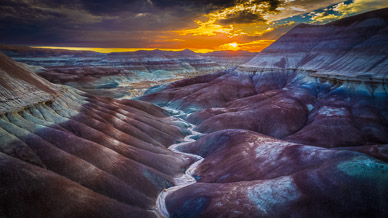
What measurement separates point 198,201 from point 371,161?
44.2 ft

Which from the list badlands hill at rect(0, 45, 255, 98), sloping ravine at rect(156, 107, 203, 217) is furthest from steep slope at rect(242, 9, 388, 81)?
badlands hill at rect(0, 45, 255, 98)

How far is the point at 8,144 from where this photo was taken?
1609 cm

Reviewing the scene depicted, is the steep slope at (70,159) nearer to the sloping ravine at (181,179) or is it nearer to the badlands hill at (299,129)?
the sloping ravine at (181,179)

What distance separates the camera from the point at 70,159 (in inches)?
719

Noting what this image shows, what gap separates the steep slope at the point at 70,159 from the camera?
545 inches

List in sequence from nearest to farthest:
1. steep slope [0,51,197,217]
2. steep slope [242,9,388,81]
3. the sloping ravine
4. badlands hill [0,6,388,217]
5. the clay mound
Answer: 1. steep slope [0,51,197,217]
2. badlands hill [0,6,388,217]
3. the sloping ravine
4. the clay mound
5. steep slope [242,9,388,81]

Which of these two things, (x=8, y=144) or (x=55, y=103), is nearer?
(x=8, y=144)

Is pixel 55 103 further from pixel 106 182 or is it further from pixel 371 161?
pixel 371 161

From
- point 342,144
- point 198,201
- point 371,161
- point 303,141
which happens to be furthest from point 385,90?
point 198,201

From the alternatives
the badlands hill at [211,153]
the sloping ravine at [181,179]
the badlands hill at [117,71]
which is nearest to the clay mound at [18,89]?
the badlands hill at [211,153]

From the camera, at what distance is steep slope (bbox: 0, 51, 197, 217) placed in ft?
45.4

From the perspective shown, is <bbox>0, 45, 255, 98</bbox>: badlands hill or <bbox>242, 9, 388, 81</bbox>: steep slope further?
<bbox>0, 45, 255, 98</bbox>: badlands hill

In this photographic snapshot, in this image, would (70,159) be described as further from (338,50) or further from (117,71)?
(117,71)

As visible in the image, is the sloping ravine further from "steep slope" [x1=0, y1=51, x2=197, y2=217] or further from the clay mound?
the clay mound
